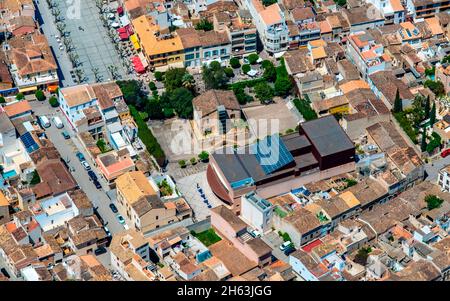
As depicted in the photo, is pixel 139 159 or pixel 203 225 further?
pixel 139 159

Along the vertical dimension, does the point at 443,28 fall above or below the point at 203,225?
above

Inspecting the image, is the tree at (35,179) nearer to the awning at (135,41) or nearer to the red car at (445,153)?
the awning at (135,41)

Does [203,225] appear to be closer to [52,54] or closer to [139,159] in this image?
[139,159]

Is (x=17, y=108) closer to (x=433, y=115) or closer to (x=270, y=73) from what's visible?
(x=270, y=73)

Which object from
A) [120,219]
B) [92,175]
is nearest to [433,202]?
[120,219]

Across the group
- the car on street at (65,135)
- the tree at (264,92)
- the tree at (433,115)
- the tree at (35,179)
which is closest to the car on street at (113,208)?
the tree at (35,179)

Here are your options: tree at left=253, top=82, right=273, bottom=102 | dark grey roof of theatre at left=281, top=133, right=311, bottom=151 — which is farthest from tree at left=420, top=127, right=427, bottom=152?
tree at left=253, top=82, right=273, bottom=102
